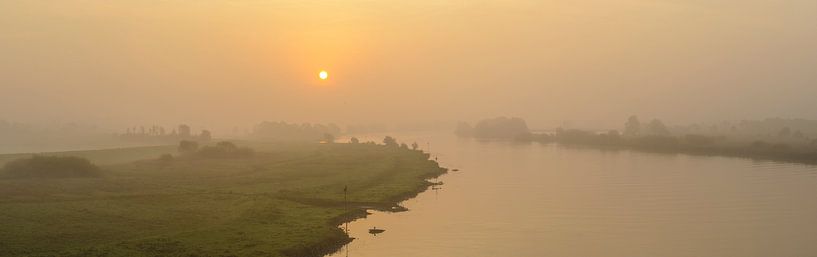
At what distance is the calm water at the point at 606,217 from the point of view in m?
41.5

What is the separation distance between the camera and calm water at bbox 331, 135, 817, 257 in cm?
4147

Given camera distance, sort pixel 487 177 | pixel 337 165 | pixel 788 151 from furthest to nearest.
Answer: pixel 788 151 → pixel 337 165 → pixel 487 177

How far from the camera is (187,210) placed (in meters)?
49.8

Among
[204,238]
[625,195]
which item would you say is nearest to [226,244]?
[204,238]

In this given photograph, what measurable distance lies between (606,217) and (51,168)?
217 feet

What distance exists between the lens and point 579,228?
158 feet

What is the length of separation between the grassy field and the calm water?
5115 mm

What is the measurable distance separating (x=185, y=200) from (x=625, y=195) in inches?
1998

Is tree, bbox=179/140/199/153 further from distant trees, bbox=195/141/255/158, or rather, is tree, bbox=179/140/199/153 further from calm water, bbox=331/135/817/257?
calm water, bbox=331/135/817/257

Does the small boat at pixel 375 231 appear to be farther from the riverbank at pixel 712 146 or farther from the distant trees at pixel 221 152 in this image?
the riverbank at pixel 712 146

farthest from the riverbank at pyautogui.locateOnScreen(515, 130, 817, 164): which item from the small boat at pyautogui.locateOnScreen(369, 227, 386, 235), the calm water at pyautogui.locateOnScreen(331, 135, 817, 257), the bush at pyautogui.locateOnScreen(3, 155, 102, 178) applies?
the bush at pyautogui.locateOnScreen(3, 155, 102, 178)

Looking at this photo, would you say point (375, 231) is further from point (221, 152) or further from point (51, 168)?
point (221, 152)

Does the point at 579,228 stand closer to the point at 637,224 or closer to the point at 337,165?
the point at 637,224

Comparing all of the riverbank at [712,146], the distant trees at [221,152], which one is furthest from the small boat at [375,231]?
the riverbank at [712,146]
